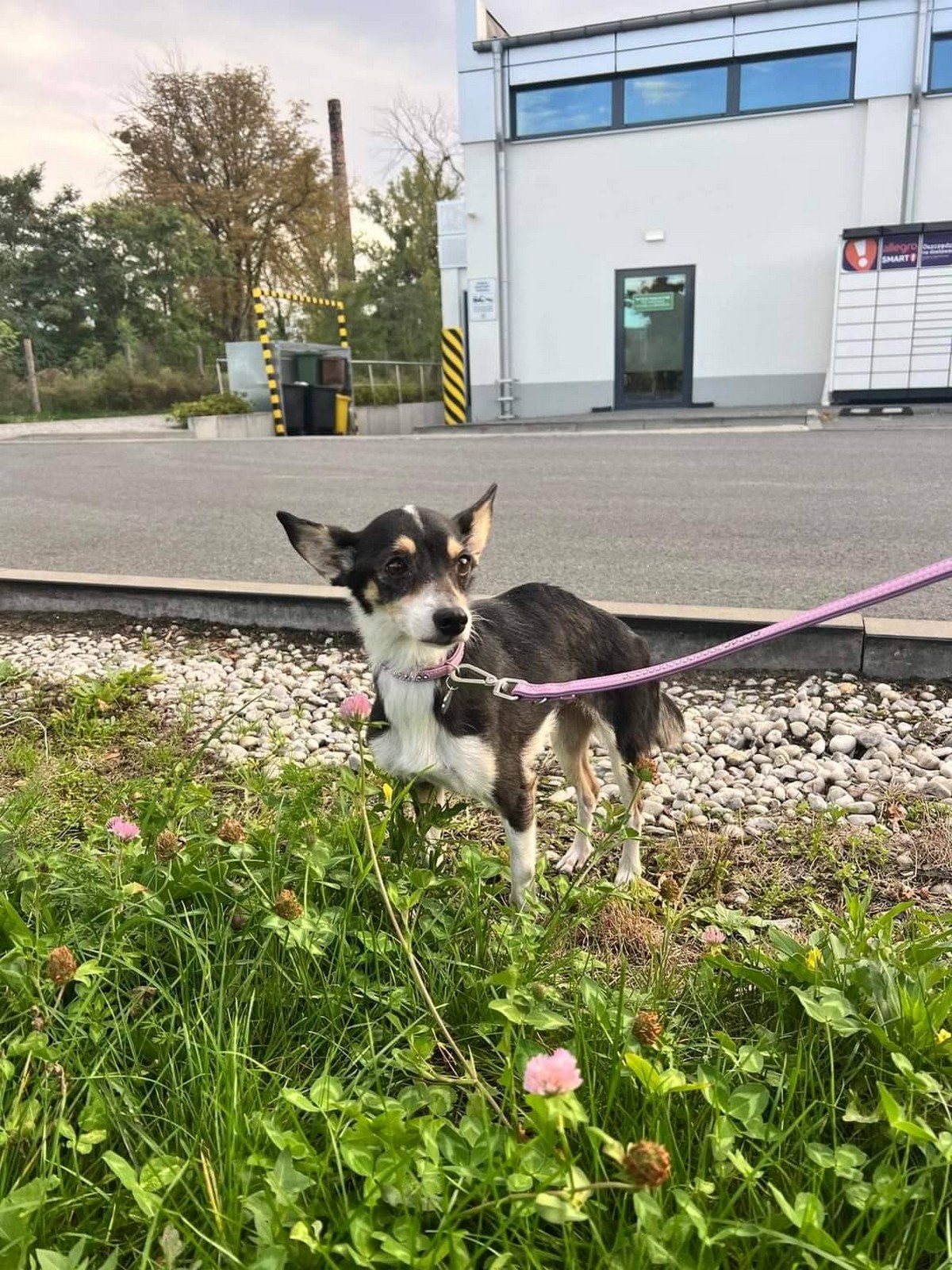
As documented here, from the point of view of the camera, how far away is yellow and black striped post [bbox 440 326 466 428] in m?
21.8

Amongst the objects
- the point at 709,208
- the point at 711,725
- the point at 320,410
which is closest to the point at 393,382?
the point at 320,410

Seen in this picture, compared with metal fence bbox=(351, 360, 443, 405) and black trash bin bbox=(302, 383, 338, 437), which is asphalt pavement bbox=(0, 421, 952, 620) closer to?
black trash bin bbox=(302, 383, 338, 437)

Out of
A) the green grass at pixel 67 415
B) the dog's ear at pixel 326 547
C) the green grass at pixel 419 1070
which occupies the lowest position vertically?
the green grass at pixel 419 1070

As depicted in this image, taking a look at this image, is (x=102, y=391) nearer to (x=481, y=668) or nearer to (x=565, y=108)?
(x=565, y=108)

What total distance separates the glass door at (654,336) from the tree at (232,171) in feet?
67.8

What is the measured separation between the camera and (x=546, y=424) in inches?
746

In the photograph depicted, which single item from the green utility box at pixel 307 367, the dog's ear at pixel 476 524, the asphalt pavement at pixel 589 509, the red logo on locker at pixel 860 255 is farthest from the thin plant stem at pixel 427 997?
the green utility box at pixel 307 367

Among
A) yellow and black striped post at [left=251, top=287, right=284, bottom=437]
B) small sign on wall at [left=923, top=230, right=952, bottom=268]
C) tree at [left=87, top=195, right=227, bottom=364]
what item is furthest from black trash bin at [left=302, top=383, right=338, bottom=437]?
tree at [left=87, top=195, right=227, bottom=364]

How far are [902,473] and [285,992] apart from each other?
8945 millimetres

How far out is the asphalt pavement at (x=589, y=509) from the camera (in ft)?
18.0

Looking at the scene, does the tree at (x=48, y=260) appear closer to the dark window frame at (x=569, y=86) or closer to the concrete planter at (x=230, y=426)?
the concrete planter at (x=230, y=426)

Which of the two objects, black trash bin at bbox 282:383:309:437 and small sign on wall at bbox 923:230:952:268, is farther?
black trash bin at bbox 282:383:309:437

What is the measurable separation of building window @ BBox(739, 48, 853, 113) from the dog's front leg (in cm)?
2108

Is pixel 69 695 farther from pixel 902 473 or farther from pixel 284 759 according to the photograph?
pixel 902 473
